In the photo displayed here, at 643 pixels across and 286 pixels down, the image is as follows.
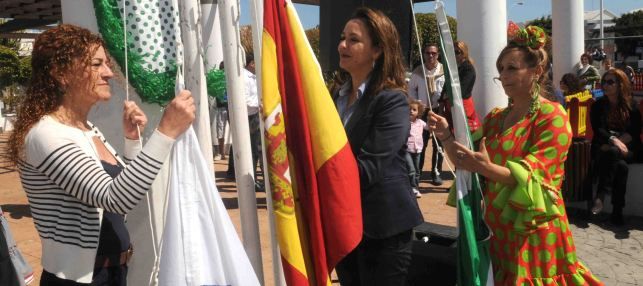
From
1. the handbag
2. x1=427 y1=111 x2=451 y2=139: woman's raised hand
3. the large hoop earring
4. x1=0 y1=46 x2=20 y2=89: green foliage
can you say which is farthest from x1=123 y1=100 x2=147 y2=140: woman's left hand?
x1=0 y1=46 x2=20 y2=89: green foliage

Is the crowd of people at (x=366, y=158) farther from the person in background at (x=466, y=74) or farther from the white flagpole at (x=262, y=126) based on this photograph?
the person in background at (x=466, y=74)

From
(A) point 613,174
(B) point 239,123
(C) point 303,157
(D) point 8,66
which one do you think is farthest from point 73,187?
(D) point 8,66

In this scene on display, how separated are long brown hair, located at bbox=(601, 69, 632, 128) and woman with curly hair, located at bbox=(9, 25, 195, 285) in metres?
5.28

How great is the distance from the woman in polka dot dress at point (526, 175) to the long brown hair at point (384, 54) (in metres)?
0.23

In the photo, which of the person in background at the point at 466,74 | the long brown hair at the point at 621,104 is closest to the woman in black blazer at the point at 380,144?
the person in background at the point at 466,74

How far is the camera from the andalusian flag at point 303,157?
6.75ft

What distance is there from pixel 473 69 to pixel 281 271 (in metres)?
3.74

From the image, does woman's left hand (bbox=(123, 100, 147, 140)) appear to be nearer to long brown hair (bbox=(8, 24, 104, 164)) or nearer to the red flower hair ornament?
long brown hair (bbox=(8, 24, 104, 164))

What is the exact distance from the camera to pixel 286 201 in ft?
6.81

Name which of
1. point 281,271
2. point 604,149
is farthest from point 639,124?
point 281,271

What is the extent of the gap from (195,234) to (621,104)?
5.40 meters

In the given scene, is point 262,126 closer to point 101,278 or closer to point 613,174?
point 101,278

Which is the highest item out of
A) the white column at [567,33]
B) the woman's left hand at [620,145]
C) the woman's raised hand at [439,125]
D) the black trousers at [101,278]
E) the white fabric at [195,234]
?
the white column at [567,33]

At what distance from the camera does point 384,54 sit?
2.35m
